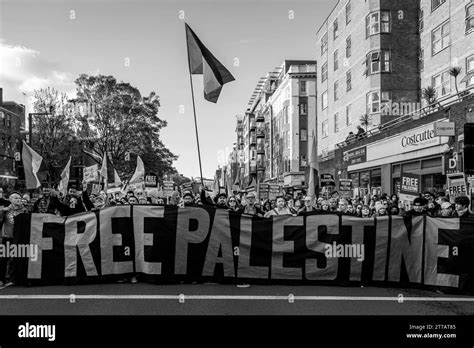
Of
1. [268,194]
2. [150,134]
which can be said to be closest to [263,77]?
[150,134]

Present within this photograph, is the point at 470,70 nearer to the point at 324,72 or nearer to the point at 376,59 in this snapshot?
the point at 376,59

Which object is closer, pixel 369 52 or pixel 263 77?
pixel 369 52

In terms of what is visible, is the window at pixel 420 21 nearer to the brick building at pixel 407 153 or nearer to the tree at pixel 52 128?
the brick building at pixel 407 153

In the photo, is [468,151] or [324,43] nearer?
[468,151]

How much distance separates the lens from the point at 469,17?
2264 cm

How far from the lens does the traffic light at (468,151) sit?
834 centimetres

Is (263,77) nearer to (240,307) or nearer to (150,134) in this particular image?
(150,134)

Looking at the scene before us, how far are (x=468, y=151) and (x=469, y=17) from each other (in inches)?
683

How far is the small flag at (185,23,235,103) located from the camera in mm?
11180

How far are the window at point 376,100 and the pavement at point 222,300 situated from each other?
78.3 feet

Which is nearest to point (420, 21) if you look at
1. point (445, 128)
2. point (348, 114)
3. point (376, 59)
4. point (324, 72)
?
point (376, 59)

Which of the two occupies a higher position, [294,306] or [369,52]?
[369,52]
